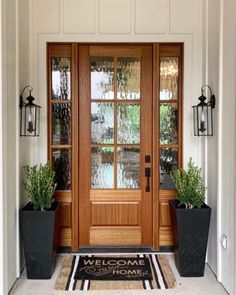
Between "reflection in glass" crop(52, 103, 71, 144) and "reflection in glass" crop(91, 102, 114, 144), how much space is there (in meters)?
0.26

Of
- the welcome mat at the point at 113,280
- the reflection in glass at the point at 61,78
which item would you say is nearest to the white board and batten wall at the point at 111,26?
the reflection in glass at the point at 61,78

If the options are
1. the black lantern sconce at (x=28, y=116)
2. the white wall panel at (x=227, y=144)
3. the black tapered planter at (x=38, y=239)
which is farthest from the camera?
the black lantern sconce at (x=28, y=116)

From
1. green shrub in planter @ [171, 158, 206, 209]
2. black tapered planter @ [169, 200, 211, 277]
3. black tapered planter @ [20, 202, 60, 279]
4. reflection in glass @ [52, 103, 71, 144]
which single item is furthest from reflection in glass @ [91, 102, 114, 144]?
black tapered planter @ [169, 200, 211, 277]

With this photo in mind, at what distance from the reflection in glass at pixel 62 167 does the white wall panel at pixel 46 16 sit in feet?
4.21

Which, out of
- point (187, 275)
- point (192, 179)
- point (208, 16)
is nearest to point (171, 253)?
point (187, 275)

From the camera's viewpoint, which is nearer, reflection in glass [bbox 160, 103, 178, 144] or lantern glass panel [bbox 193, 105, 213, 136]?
lantern glass panel [bbox 193, 105, 213, 136]

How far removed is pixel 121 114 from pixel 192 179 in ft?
3.53

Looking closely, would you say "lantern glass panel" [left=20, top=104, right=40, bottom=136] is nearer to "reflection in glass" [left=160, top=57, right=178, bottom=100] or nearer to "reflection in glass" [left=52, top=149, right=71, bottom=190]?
"reflection in glass" [left=52, top=149, right=71, bottom=190]

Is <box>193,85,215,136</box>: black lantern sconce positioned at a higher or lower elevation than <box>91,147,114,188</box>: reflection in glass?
higher

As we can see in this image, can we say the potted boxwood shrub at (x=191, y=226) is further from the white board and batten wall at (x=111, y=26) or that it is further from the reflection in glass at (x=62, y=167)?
the reflection in glass at (x=62, y=167)

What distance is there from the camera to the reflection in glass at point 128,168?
3.84 m

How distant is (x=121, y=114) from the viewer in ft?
12.6

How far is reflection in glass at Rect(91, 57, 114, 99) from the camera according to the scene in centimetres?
380

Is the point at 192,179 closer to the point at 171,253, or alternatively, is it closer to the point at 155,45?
the point at 171,253
